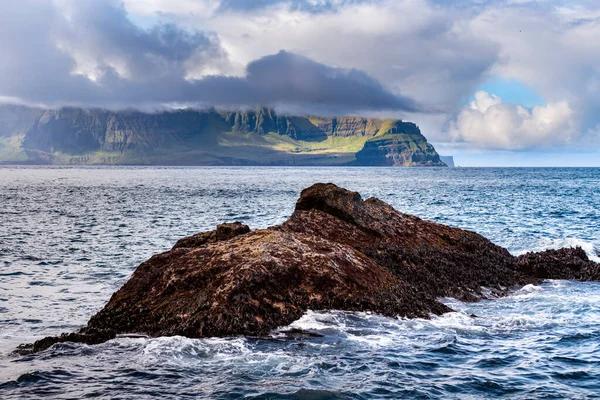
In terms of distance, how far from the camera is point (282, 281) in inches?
582

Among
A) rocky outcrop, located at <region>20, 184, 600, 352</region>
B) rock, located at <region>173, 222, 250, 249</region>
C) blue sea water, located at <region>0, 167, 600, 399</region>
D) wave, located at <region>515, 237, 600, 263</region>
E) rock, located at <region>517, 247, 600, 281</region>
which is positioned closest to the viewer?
blue sea water, located at <region>0, 167, 600, 399</region>

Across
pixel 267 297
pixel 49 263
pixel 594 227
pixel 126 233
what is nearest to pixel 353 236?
pixel 267 297

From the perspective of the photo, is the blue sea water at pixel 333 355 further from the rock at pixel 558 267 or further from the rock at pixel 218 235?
the rock at pixel 218 235

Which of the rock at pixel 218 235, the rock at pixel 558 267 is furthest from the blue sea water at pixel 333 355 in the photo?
the rock at pixel 218 235

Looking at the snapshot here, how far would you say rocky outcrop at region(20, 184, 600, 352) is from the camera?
45.4ft

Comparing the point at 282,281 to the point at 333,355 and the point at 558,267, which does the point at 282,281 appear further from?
the point at 558,267

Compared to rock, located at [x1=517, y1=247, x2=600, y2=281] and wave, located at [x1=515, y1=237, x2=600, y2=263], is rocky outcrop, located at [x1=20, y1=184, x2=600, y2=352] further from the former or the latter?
wave, located at [x1=515, y1=237, x2=600, y2=263]

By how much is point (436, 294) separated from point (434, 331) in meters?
3.66

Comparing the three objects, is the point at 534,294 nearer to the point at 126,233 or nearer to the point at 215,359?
the point at 215,359

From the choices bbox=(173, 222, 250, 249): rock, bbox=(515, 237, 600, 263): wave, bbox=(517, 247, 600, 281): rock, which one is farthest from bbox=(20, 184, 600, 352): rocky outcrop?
bbox=(515, 237, 600, 263): wave

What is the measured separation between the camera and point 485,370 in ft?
38.9

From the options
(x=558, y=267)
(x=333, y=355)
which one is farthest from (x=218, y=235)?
(x=558, y=267)

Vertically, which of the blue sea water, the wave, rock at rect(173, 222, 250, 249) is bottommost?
the blue sea water

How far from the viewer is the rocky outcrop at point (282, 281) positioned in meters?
13.8
